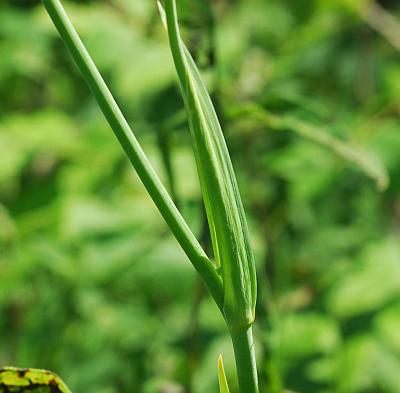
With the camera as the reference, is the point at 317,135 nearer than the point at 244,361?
No

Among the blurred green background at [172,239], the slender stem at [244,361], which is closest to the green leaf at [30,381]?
the slender stem at [244,361]

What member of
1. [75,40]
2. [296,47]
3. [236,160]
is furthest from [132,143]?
[236,160]

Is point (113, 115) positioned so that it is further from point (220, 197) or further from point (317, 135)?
point (317, 135)

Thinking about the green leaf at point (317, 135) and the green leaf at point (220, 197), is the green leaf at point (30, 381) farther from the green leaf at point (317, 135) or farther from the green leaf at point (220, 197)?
the green leaf at point (317, 135)

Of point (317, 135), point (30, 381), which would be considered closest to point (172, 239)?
point (317, 135)

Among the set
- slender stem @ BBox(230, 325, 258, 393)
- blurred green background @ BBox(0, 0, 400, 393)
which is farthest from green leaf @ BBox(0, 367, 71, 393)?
blurred green background @ BBox(0, 0, 400, 393)

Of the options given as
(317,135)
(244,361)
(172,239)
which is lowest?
(244,361)

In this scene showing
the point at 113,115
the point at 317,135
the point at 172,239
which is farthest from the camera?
the point at 172,239
